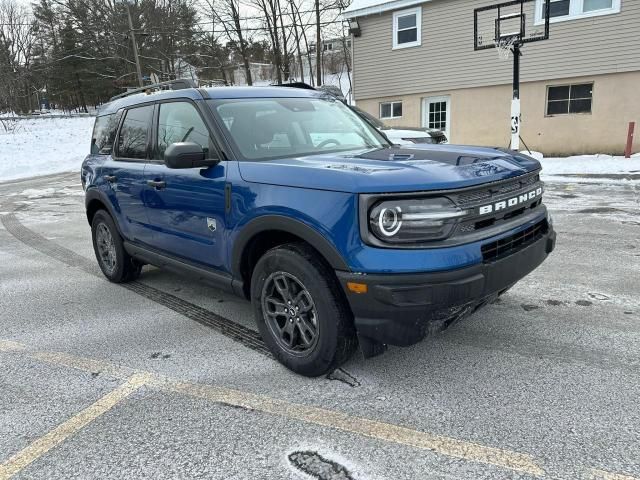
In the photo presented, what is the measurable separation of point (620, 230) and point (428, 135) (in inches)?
211

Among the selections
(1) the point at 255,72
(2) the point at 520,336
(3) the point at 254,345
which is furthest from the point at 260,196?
(1) the point at 255,72

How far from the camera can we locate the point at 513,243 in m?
2.94

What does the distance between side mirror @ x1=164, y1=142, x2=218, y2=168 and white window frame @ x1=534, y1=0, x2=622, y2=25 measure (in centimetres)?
1458

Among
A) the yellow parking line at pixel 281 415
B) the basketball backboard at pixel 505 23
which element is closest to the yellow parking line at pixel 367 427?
the yellow parking line at pixel 281 415

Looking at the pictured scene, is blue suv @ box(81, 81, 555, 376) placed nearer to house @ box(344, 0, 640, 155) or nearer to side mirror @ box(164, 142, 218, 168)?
side mirror @ box(164, 142, 218, 168)

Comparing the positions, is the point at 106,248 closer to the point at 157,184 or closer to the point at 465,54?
the point at 157,184

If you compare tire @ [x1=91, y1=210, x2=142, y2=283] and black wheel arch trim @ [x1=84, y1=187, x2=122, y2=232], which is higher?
black wheel arch trim @ [x1=84, y1=187, x2=122, y2=232]

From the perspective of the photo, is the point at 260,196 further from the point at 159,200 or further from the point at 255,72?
the point at 255,72

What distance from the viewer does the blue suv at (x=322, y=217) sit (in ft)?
8.32

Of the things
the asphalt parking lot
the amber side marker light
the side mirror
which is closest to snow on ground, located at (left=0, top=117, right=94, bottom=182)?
the asphalt parking lot

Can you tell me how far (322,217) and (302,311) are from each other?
25.8 inches

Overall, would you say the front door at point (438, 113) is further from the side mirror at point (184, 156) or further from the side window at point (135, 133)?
the side mirror at point (184, 156)

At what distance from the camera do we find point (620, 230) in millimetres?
6574

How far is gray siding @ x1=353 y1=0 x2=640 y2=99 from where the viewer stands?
44.9 ft
